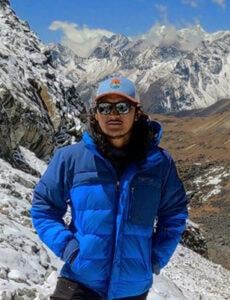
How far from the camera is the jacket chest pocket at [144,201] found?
18.9 feet

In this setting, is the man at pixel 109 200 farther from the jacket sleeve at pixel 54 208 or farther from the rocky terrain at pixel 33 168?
the rocky terrain at pixel 33 168

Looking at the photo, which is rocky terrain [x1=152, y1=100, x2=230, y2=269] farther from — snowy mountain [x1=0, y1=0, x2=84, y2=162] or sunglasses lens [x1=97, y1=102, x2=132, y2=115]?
sunglasses lens [x1=97, y1=102, x2=132, y2=115]

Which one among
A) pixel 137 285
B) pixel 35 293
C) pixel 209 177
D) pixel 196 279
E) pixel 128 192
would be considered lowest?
pixel 209 177

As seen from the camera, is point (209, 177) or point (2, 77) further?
point (209, 177)

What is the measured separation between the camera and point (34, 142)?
1130 inches

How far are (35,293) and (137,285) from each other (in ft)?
12.6

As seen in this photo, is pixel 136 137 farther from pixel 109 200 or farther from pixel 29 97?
pixel 29 97

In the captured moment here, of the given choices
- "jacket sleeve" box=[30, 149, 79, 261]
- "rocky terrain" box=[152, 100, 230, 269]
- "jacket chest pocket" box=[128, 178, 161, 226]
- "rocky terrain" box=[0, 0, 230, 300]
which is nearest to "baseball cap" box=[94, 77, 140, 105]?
"jacket sleeve" box=[30, 149, 79, 261]

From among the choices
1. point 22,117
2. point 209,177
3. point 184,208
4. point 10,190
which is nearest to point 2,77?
point 22,117

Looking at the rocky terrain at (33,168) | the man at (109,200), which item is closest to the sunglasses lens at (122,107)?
the man at (109,200)

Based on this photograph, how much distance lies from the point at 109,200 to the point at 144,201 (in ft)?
1.23

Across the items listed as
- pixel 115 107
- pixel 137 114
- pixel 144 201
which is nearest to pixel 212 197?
pixel 137 114

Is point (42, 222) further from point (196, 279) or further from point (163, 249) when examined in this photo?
point (196, 279)

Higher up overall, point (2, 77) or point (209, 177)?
point (2, 77)
